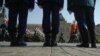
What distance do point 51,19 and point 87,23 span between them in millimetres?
769

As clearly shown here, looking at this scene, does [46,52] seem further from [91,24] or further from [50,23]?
[91,24]

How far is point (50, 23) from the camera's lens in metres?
7.19

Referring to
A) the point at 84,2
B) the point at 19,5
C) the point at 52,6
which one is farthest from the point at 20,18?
the point at 84,2

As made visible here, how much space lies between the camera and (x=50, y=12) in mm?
7219

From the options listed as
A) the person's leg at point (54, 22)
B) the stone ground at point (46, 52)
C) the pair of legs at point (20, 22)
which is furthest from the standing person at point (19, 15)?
the stone ground at point (46, 52)

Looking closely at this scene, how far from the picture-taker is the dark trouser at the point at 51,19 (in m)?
7.08

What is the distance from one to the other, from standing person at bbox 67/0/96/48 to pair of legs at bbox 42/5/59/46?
417 mm

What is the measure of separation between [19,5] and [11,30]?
1.81ft

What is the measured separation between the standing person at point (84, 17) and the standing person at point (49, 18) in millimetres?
326

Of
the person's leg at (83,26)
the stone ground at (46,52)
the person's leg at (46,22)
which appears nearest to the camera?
the stone ground at (46,52)

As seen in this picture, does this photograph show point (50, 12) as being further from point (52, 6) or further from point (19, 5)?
point (19, 5)

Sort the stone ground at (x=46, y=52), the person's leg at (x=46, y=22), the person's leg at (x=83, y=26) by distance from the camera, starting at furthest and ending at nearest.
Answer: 1. the person's leg at (x=83, y=26)
2. the person's leg at (x=46, y=22)
3. the stone ground at (x=46, y=52)

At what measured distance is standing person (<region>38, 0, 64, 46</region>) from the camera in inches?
279

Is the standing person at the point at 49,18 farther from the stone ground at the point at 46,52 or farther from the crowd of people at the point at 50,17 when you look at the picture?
the stone ground at the point at 46,52
